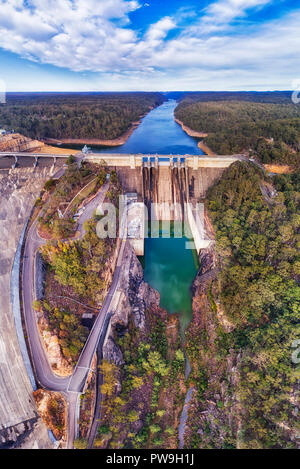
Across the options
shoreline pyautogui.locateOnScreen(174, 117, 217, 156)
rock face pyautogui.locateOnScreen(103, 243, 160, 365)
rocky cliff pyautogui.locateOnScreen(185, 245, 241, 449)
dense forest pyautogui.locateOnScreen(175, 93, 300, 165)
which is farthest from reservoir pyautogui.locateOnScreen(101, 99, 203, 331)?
shoreline pyautogui.locateOnScreen(174, 117, 217, 156)

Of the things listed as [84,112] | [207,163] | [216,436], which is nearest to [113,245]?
[216,436]

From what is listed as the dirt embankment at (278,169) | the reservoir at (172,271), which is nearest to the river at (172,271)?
the reservoir at (172,271)

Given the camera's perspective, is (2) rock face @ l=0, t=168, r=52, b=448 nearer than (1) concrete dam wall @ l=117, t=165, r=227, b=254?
Yes

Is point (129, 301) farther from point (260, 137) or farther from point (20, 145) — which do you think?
point (20, 145)

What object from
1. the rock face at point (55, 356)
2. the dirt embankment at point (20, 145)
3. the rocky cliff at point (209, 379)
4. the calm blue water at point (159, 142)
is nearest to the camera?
the rocky cliff at point (209, 379)

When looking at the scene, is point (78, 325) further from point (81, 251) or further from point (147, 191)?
point (147, 191)

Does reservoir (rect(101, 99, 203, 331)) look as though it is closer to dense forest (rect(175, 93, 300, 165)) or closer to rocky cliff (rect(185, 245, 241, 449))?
rocky cliff (rect(185, 245, 241, 449))

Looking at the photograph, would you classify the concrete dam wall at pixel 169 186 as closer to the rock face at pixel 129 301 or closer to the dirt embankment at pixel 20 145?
the rock face at pixel 129 301
